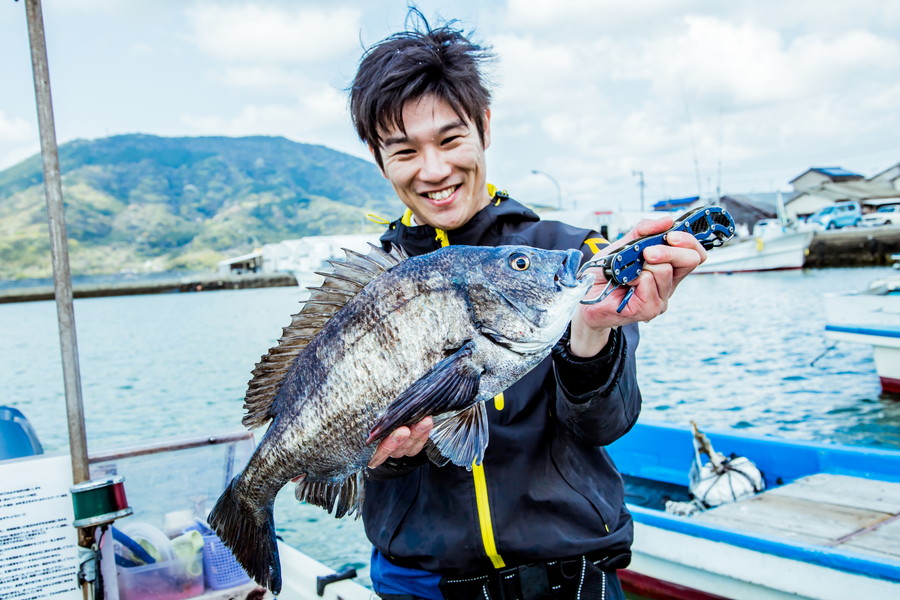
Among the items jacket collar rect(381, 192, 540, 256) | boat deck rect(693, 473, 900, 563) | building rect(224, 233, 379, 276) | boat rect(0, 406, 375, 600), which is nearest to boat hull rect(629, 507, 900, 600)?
boat deck rect(693, 473, 900, 563)

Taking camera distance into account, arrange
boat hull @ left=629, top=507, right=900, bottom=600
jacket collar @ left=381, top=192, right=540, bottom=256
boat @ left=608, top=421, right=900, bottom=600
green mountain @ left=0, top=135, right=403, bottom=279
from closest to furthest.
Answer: jacket collar @ left=381, top=192, right=540, bottom=256, boat hull @ left=629, top=507, right=900, bottom=600, boat @ left=608, top=421, right=900, bottom=600, green mountain @ left=0, top=135, right=403, bottom=279

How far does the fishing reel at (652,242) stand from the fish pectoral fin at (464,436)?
51cm

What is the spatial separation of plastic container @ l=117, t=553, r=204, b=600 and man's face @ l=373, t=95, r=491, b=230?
2.78 metres

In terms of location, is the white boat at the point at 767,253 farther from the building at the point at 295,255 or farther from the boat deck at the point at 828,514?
the boat deck at the point at 828,514

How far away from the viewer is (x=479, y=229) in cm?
271

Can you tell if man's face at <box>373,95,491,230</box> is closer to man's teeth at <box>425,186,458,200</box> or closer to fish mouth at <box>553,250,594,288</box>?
man's teeth at <box>425,186,458,200</box>

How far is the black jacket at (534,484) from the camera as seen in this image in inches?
83.4

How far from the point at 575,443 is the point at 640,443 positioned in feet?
19.9

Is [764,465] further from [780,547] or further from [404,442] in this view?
[404,442]

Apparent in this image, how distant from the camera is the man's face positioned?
249 centimetres

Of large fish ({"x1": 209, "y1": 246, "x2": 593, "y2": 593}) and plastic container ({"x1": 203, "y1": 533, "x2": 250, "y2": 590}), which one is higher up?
large fish ({"x1": 209, "y1": 246, "x2": 593, "y2": 593})

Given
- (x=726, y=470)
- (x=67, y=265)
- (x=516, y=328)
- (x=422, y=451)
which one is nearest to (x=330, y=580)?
(x=422, y=451)

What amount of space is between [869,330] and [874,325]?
209 millimetres

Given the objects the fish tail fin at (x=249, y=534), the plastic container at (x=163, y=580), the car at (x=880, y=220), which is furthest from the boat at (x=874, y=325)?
the car at (x=880, y=220)
